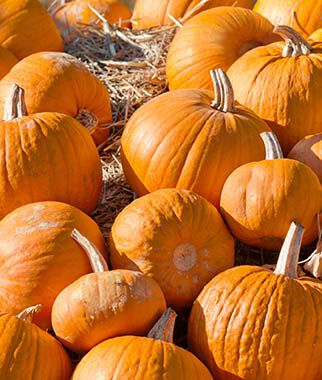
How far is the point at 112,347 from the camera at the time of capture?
7.38 feet

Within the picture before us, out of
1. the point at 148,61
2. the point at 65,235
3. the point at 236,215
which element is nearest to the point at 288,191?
the point at 236,215

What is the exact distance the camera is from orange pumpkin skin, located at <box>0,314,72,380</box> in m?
2.23

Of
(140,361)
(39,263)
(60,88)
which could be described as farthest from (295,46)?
(140,361)

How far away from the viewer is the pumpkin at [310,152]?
10.4 feet

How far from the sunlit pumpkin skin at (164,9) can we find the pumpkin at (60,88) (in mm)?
1502

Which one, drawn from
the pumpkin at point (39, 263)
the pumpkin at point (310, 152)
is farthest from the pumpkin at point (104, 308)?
the pumpkin at point (310, 152)

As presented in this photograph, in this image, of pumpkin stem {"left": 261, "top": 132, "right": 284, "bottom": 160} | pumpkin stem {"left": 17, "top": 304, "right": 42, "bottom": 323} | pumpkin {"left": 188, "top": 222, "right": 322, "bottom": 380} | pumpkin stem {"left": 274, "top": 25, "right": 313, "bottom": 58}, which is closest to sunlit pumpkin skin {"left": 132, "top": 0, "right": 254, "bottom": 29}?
pumpkin stem {"left": 274, "top": 25, "right": 313, "bottom": 58}

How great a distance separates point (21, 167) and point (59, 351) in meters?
0.92

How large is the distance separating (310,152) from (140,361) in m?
1.42

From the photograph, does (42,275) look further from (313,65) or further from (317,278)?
(313,65)

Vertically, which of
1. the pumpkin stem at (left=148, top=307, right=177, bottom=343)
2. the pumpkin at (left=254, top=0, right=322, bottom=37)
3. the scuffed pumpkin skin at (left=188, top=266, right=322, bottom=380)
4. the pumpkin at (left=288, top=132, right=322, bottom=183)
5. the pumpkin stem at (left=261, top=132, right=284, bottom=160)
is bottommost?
the scuffed pumpkin skin at (left=188, top=266, right=322, bottom=380)

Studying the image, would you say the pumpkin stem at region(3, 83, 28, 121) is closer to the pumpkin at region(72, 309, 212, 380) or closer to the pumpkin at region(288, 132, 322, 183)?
the pumpkin at region(288, 132, 322, 183)

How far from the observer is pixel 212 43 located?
4094 mm

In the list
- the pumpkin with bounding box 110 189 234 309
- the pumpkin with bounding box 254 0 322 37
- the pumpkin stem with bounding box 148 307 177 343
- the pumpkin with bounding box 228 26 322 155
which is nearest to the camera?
the pumpkin stem with bounding box 148 307 177 343
